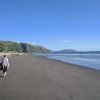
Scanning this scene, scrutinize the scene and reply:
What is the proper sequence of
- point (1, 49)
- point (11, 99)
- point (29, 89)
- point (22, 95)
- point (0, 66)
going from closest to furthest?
point (11, 99) → point (22, 95) → point (29, 89) → point (0, 66) → point (1, 49)

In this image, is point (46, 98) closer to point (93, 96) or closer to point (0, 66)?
point (93, 96)

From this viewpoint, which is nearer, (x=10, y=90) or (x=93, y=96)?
(x=93, y=96)

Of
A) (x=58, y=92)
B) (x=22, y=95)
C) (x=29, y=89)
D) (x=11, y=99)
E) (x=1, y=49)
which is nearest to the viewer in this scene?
(x=11, y=99)

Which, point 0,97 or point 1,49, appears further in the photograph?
point 1,49

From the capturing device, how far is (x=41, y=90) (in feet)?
41.6

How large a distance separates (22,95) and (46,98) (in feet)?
4.17

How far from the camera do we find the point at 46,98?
10.7m

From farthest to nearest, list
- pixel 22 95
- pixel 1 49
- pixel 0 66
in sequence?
pixel 1 49
pixel 0 66
pixel 22 95

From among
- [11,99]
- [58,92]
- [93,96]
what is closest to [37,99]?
[11,99]

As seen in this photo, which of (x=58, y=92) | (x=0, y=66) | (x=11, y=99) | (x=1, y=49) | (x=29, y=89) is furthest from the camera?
(x=1, y=49)

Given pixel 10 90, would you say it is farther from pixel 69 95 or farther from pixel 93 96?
pixel 93 96

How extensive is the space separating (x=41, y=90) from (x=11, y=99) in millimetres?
2654

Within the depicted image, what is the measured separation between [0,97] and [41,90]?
106 inches

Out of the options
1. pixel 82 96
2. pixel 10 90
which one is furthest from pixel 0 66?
pixel 82 96
